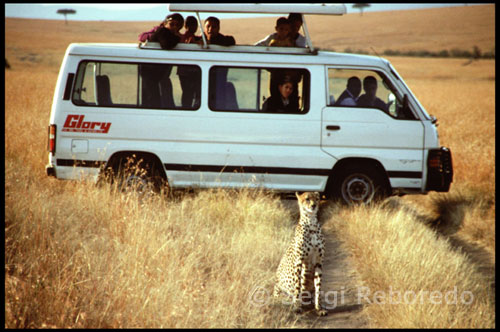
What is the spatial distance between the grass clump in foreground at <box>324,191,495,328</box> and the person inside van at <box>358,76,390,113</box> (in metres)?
1.35

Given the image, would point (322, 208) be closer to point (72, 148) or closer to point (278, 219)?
point (278, 219)

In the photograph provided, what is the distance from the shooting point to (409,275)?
16.9 feet

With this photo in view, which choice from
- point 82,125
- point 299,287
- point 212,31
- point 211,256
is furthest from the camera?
point 212,31

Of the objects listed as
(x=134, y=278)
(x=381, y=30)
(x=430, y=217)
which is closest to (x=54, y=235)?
(x=134, y=278)

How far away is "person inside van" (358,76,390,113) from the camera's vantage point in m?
7.35

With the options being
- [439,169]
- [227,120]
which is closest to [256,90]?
[227,120]

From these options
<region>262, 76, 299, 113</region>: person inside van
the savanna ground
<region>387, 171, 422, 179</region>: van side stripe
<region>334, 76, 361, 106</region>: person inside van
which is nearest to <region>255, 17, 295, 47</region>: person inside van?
<region>262, 76, 299, 113</region>: person inside van

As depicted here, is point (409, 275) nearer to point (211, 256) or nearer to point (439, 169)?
point (211, 256)

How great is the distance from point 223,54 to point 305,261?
11.7ft

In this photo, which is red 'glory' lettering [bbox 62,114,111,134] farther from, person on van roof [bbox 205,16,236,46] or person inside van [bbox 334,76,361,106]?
person inside van [bbox 334,76,361,106]

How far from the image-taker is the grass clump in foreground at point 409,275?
4383 millimetres

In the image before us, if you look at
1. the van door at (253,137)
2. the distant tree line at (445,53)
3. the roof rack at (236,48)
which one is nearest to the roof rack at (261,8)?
the roof rack at (236,48)

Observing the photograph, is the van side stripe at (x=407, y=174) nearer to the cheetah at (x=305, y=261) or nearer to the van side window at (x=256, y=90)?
the van side window at (x=256, y=90)

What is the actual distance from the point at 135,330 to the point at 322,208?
4655 mm
